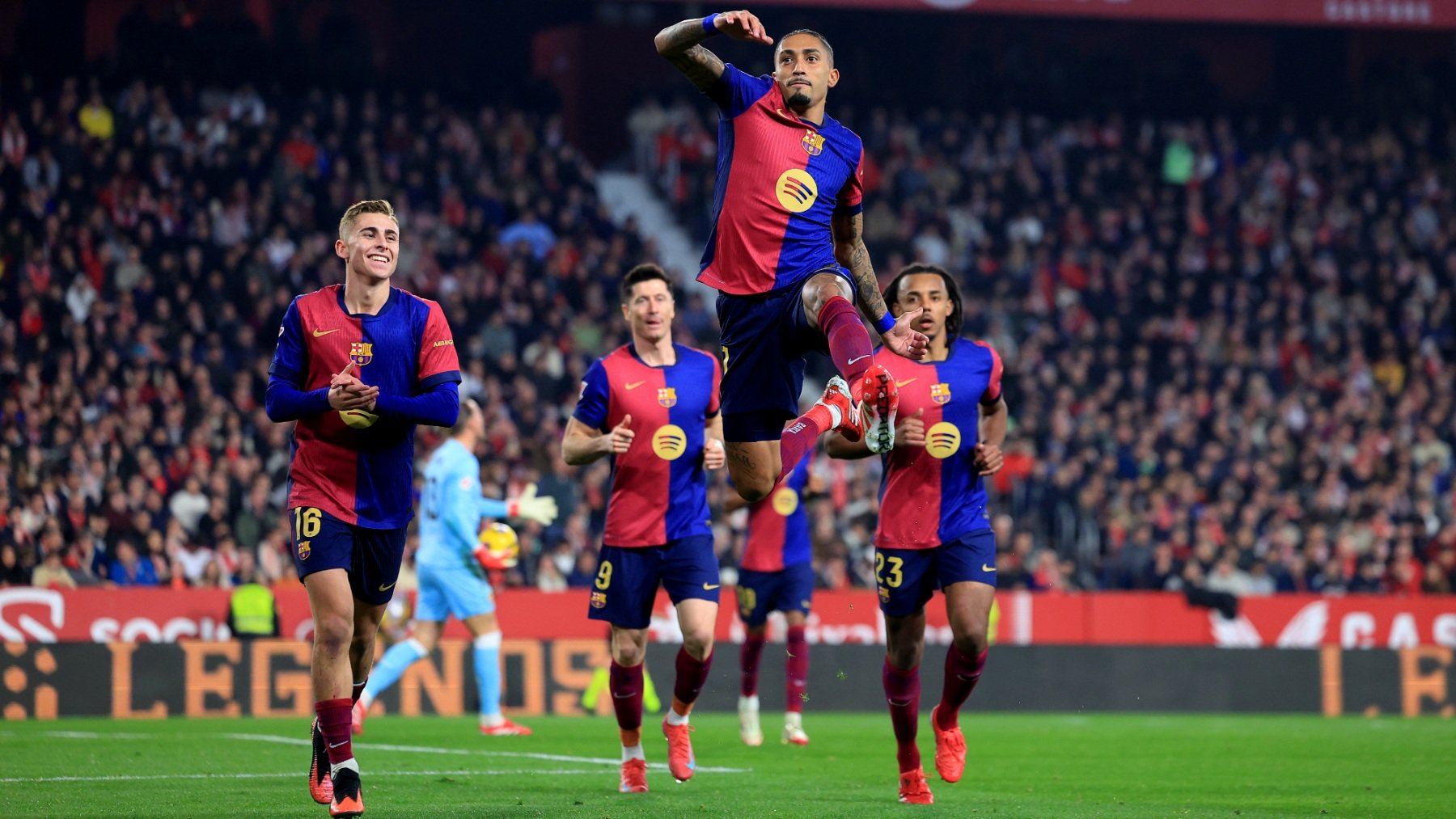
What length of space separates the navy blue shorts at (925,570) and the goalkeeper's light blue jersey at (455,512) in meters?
5.29

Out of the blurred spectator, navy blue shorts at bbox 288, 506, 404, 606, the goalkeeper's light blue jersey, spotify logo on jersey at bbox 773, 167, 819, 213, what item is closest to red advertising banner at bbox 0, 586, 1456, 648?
the blurred spectator

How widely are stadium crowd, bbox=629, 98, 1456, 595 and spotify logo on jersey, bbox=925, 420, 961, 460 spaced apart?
1179 centimetres

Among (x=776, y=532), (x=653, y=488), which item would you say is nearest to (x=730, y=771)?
(x=653, y=488)

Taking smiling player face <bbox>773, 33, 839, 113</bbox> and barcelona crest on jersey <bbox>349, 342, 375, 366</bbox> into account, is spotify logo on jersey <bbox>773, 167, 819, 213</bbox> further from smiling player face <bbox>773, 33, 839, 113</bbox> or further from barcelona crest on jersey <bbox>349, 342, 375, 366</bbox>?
barcelona crest on jersey <bbox>349, 342, 375, 366</bbox>

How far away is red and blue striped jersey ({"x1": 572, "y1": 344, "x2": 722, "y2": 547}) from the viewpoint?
10.4 metres

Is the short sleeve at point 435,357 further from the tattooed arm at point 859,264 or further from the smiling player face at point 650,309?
the smiling player face at point 650,309

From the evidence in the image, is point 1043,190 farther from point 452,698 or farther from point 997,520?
point 452,698

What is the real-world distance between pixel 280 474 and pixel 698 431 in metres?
10.7

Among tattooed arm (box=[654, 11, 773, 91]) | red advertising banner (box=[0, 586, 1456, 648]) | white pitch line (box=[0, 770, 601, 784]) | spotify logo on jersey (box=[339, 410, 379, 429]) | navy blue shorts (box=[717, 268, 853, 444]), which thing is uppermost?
tattooed arm (box=[654, 11, 773, 91])

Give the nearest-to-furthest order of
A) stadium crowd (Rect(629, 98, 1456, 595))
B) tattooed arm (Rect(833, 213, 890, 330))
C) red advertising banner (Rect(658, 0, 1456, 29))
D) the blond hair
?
1. the blond hair
2. tattooed arm (Rect(833, 213, 890, 330))
3. stadium crowd (Rect(629, 98, 1456, 595))
4. red advertising banner (Rect(658, 0, 1456, 29))

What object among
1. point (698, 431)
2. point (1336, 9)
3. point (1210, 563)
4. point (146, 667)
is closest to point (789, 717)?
point (698, 431)

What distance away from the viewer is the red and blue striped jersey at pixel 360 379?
802 centimetres

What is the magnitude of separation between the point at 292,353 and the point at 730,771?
4572mm

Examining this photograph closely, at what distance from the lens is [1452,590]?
2330cm
